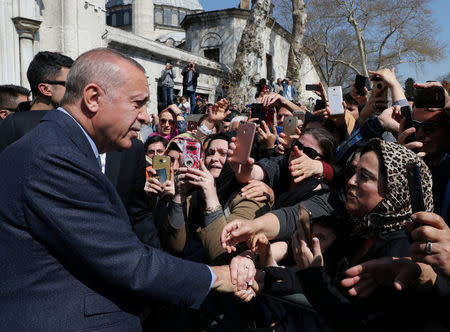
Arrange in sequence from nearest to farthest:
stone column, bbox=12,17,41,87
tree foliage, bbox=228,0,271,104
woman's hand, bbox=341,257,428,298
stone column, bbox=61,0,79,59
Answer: woman's hand, bbox=341,257,428,298 < stone column, bbox=12,17,41,87 < stone column, bbox=61,0,79,59 < tree foliage, bbox=228,0,271,104

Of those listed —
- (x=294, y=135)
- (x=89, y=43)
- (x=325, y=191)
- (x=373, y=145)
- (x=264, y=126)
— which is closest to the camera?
(x=373, y=145)

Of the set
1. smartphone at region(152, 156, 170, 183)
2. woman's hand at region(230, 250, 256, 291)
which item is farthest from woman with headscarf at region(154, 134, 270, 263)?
woman's hand at region(230, 250, 256, 291)

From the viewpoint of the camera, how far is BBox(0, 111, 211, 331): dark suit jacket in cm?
150

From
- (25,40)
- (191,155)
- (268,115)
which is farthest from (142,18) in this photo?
(191,155)

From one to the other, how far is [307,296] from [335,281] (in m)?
0.18

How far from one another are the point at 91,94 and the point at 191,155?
50.1 inches

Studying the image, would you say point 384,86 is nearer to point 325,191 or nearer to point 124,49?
point 325,191

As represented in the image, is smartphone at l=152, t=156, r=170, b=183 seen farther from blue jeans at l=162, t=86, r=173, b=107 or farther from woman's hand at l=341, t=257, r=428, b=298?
blue jeans at l=162, t=86, r=173, b=107

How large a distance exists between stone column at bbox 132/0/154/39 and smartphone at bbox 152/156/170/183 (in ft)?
126

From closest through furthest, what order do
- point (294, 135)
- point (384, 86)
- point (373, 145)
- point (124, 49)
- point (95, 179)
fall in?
point (95, 179) < point (373, 145) < point (384, 86) < point (294, 135) < point (124, 49)

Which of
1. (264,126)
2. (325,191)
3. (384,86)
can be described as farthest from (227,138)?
(384,86)

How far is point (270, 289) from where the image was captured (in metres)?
2.21

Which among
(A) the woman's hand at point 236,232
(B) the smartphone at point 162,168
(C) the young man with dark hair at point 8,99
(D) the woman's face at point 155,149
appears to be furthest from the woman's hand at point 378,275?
(C) the young man with dark hair at point 8,99

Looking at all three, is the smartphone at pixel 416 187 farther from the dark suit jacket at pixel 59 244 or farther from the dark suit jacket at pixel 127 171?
the dark suit jacket at pixel 127 171
